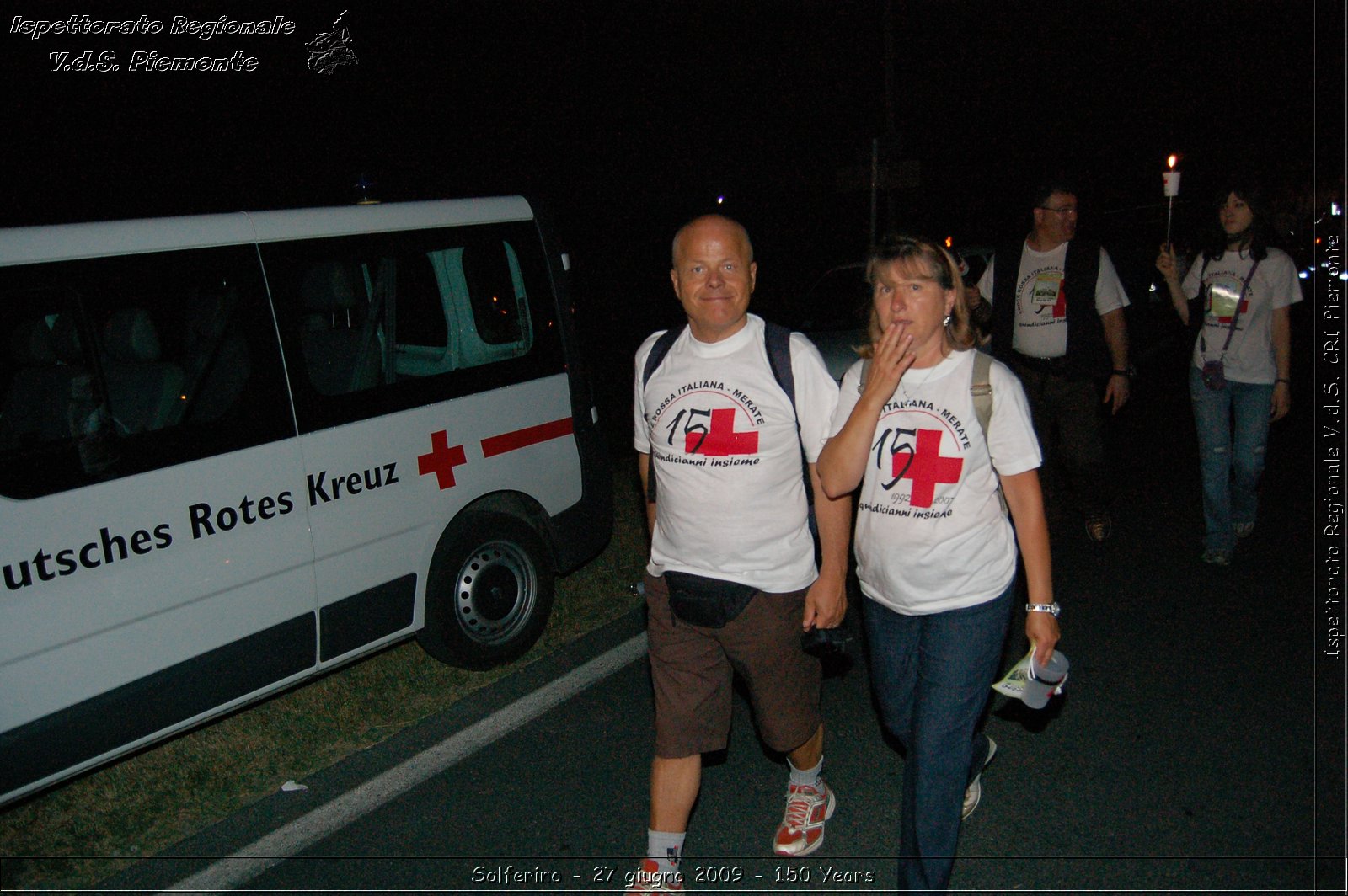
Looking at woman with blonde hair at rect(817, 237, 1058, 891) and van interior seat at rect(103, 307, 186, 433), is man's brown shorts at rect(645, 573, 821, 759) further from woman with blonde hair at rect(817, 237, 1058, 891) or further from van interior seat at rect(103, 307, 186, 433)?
van interior seat at rect(103, 307, 186, 433)

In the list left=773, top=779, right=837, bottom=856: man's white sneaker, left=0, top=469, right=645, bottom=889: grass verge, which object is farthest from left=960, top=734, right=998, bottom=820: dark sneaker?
left=0, top=469, right=645, bottom=889: grass verge

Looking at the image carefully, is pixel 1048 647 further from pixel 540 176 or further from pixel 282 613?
pixel 540 176

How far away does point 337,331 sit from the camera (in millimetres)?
4285

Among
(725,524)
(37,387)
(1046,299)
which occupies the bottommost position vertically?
(725,524)

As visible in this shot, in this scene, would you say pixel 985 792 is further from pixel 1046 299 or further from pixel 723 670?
pixel 1046 299

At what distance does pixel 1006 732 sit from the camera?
4.12 meters

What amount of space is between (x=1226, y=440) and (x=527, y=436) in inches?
150

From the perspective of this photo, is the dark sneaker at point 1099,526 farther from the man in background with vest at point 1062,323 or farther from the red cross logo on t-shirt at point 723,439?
the red cross logo on t-shirt at point 723,439

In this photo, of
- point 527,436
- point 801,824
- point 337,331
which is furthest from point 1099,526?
point 337,331

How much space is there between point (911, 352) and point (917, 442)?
0.26 metres

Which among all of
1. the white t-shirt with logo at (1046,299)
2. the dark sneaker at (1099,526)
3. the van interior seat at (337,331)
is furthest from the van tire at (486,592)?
the dark sneaker at (1099,526)

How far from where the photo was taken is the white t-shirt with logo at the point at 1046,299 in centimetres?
570

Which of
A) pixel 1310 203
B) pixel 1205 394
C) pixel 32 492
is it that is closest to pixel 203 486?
pixel 32 492

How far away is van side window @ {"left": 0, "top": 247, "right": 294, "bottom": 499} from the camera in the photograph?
3.35 metres
